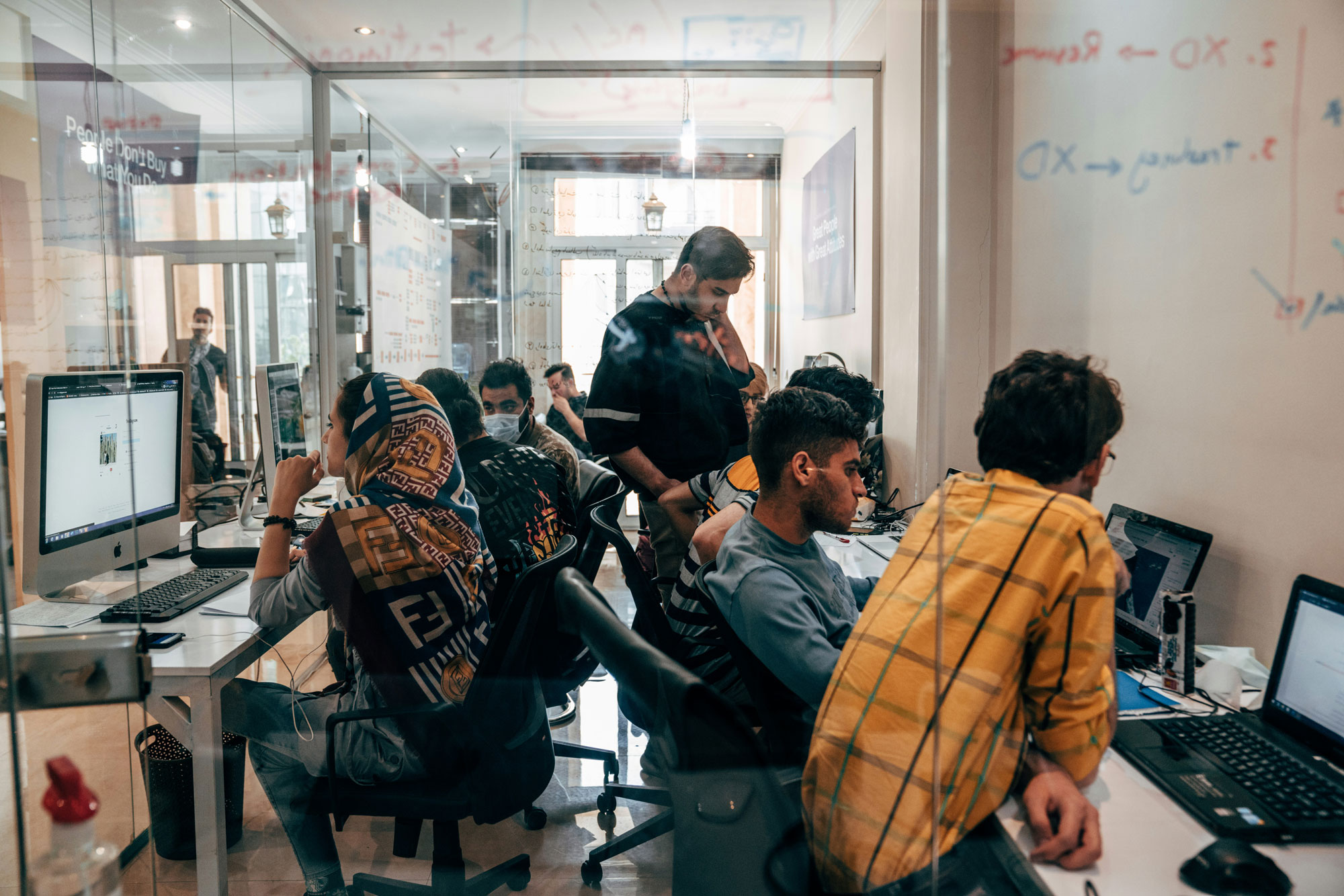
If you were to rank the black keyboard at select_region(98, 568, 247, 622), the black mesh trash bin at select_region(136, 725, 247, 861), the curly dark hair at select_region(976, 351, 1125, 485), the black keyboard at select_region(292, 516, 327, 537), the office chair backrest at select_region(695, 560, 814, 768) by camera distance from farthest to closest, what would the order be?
the black keyboard at select_region(292, 516, 327, 537) < the black mesh trash bin at select_region(136, 725, 247, 861) < the black keyboard at select_region(98, 568, 247, 622) < the office chair backrest at select_region(695, 560, 814, 768) < the curly dark hair at select_region(976, 351, 1125, 485)

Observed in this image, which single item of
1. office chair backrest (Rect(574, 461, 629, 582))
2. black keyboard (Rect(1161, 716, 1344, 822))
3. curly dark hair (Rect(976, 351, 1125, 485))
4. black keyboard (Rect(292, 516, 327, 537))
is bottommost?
black keyboard (Rect(1161, 716, 1344, 822))

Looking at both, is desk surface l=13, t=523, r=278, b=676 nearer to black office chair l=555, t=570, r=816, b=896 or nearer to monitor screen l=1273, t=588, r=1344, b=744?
Answer: black office chair l=555, t=570, r=816, b=896

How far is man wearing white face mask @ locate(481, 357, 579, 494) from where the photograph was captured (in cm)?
182

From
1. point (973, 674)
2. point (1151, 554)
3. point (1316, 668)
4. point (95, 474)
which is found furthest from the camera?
point (95, 474)

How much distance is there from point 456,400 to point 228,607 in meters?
0.64

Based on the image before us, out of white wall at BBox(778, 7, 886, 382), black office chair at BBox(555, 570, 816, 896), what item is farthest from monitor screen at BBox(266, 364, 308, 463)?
black office chair at BBox(555, 570, 816, 896)

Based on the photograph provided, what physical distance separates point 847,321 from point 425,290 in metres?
0.97

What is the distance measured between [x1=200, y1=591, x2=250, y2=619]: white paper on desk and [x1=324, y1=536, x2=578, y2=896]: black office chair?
341 millimetres

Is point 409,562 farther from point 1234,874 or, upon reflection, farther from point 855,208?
point 1234,874

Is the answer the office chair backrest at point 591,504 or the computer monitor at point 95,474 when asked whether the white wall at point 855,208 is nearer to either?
the office chair backrest at point 591,504

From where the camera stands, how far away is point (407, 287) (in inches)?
69.1

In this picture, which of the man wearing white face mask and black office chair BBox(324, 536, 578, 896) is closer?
black office chair BBox(324, 536, 578, 896)

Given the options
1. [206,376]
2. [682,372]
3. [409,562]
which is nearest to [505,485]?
[409,562]

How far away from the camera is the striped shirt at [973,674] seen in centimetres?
81
